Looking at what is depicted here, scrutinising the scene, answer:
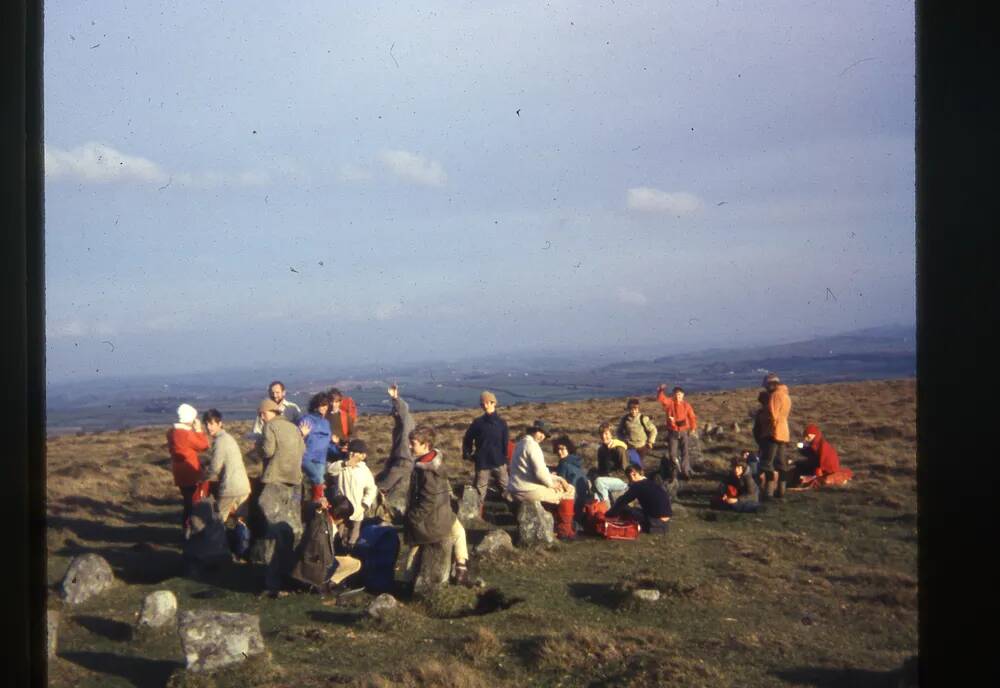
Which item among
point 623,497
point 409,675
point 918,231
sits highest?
point 918,231

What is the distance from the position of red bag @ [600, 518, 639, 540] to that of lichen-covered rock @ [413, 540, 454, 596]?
2.04 meters

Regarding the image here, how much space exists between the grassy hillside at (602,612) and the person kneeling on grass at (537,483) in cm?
35

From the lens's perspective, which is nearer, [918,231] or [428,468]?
[918,231]

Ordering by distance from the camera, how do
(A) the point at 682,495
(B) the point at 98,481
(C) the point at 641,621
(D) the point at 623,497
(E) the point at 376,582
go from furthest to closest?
1. (B) the point at 98,481
2. (A) the point at 682,495
3. (D) the point at 623,497
4. (E) the point at 376,582
5. (C) the point at 641,621

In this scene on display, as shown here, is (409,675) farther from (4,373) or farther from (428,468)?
(4,373)

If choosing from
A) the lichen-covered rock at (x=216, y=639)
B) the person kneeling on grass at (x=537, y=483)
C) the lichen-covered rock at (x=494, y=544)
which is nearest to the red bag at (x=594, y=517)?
the person kneeling on grass at (x=537, y=483)

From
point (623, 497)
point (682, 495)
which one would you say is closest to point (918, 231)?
point (623, 497)

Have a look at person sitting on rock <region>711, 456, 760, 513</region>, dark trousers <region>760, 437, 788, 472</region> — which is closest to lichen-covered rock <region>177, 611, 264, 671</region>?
person sitting on rock <region>711, 456, 760, 513</region>

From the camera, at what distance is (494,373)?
29.6 feet

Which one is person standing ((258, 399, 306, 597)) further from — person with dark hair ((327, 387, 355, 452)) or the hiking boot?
the hiking boot

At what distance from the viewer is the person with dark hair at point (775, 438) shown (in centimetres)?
919

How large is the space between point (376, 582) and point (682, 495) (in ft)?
15.3

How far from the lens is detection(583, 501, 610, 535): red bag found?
8625 mm

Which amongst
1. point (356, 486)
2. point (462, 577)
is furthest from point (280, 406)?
point (462, 577)
